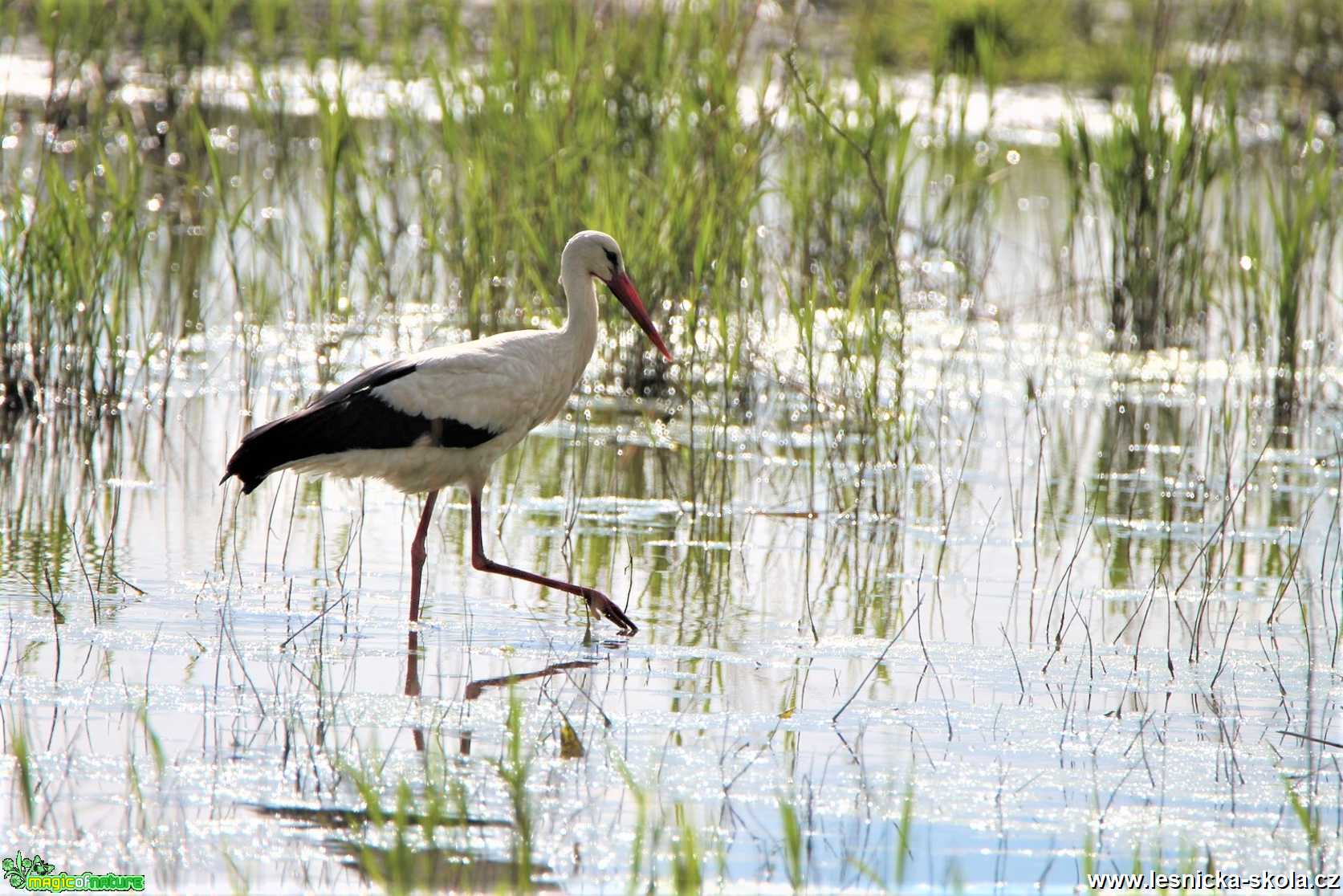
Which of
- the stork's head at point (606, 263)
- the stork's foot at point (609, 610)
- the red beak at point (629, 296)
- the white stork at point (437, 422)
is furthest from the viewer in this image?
the red beak at point (629, 296)

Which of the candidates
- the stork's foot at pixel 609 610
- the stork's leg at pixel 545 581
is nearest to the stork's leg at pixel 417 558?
the stork's leg at pixel 545 581

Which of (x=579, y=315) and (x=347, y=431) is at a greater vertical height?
(x=579, y=315)

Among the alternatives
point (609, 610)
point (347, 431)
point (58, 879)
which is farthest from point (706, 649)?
point (58, 879)

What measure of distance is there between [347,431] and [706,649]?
47.8 inches

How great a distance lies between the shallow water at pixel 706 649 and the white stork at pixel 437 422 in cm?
30

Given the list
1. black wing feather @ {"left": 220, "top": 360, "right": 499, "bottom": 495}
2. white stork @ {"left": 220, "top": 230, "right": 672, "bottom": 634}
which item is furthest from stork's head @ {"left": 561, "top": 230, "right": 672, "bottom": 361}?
black wing feather @ {"left": 220, "top": 360, "right": 499, "bottom": 495}

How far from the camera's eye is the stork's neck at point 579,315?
5.75 metres

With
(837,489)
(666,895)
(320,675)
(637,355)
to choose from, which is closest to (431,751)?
(320,675)

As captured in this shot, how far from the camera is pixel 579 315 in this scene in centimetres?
580

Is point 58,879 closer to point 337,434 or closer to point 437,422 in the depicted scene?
point 337,434

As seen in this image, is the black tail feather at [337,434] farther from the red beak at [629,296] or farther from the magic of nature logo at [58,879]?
the magic of nature logo at [58,879]

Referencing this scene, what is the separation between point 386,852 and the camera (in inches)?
134

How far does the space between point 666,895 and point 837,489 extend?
11.1 feet

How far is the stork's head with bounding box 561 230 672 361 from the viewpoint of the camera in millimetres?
5965
